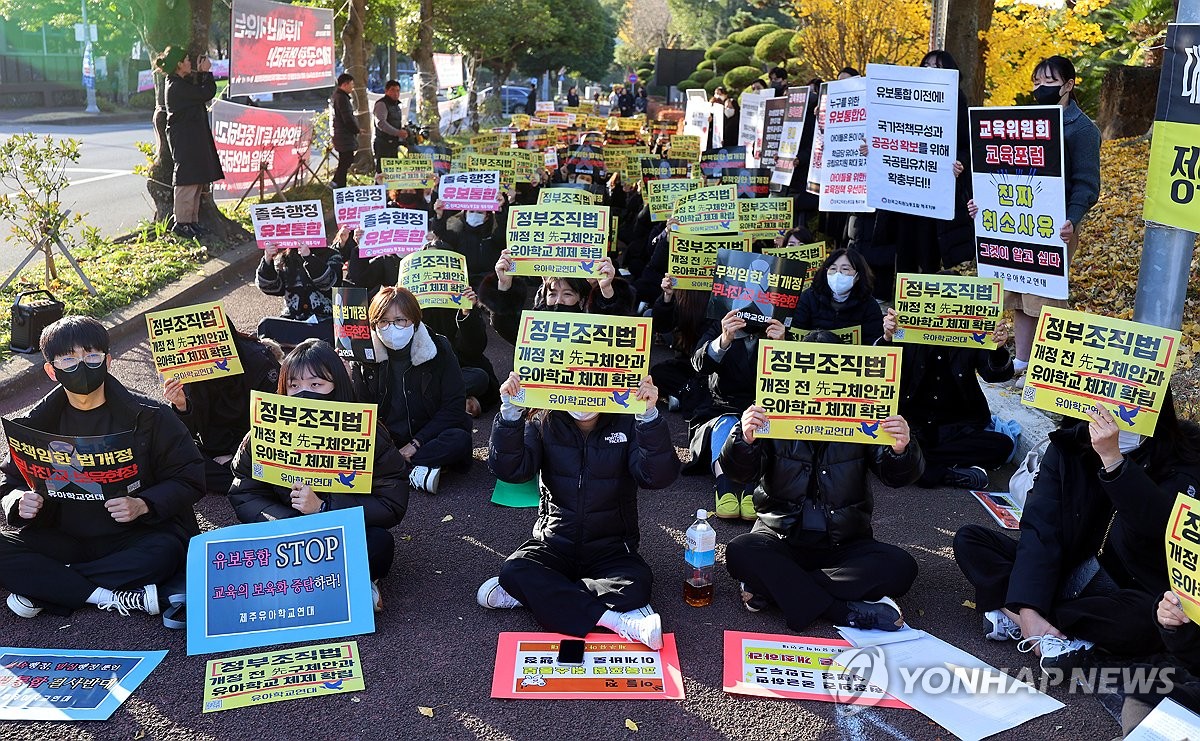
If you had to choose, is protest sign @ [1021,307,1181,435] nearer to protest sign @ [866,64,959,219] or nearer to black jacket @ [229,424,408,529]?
black jacket @ [229,424,408,529]

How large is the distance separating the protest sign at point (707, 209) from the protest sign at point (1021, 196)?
223 cm

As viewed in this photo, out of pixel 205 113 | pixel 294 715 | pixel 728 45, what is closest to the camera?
pixel 294 715

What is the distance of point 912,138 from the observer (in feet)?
28.3

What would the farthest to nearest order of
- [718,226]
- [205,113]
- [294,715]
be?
[205,113], [718,226], [294,715]

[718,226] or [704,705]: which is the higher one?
[718,226]

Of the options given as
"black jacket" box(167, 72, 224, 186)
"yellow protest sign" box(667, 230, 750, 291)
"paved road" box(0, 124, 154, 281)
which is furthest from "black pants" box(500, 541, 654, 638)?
"black jacket" box(167, 72, 224, 186)

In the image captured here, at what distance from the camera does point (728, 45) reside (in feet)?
121

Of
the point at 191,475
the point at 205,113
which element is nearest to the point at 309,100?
the point at 205,113

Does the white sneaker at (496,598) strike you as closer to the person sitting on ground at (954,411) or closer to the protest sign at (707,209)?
the person sitting on ground at (954,411)

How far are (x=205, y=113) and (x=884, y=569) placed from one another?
11298 mm

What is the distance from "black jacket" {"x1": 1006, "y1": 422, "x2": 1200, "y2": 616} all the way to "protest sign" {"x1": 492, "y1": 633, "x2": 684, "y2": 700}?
1.60 m

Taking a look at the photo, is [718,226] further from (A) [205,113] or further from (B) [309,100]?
(B) [309,100]

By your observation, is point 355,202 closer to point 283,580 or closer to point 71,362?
point 71,362

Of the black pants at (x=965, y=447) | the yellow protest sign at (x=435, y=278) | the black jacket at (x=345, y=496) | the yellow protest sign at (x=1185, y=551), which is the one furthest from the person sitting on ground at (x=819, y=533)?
the yellow protest sign at (x=435, y=278)
